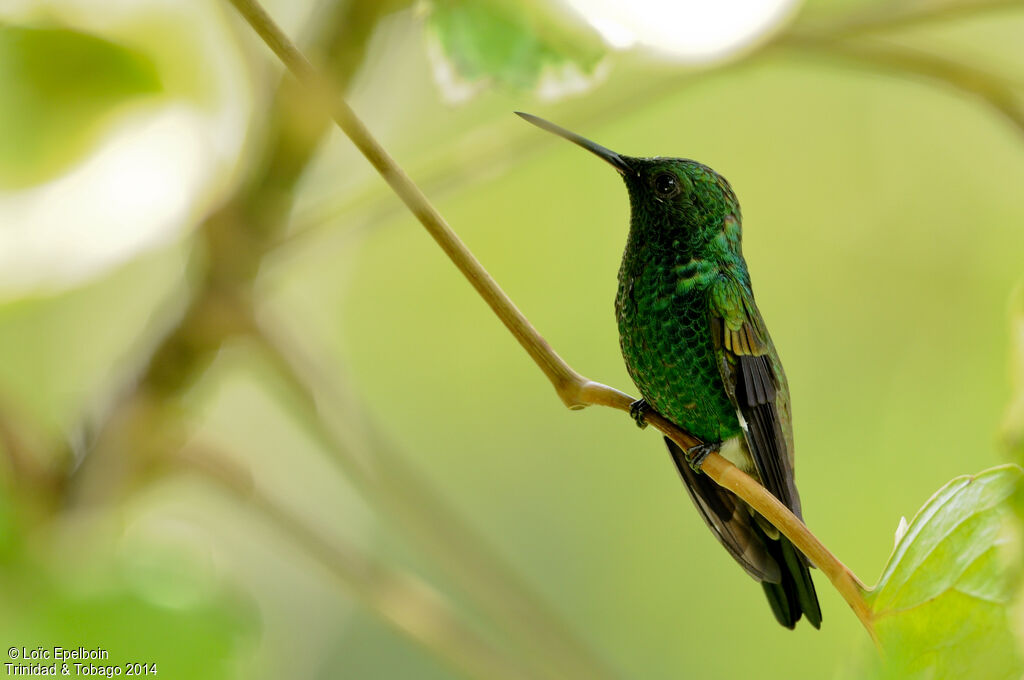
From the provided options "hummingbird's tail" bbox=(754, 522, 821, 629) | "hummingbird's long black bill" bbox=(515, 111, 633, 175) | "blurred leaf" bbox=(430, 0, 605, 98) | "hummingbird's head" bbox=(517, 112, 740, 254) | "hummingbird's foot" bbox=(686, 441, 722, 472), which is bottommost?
"hummingbird's tail" bbox=(754, 522, 821, 629)

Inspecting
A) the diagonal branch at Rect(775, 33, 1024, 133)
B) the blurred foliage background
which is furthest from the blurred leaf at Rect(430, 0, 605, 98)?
the diagonal branch at Rect(775, 33, 1024, 133)

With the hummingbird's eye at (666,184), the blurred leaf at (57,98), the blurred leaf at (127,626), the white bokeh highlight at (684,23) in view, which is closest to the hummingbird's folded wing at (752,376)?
the hummingbird's eye at (666,184)

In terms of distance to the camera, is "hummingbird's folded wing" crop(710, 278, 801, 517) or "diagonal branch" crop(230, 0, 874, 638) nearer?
"diagonal branch" crop(230, 0, 874, 638)

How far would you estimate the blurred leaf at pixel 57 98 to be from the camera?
1.02 m

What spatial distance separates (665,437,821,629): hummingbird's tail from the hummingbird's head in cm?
22

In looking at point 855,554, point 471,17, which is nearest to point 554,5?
point 471,17

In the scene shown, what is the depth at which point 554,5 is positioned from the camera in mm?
932

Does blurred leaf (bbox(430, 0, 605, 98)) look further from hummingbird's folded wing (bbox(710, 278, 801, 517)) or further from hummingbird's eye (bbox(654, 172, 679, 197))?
hummingbird's folded wing (bbox(710, 278, 801, 517))

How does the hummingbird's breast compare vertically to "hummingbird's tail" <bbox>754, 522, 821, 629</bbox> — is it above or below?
above

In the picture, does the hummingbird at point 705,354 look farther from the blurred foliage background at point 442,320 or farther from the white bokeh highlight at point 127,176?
the white bokeh highlight at point 127,176

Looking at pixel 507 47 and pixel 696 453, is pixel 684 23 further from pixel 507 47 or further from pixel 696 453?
pixel 696 453

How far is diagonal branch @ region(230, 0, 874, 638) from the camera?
586 millimetres

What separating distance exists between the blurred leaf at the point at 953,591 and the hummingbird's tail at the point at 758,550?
0.23 meters

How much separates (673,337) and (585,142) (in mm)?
240
